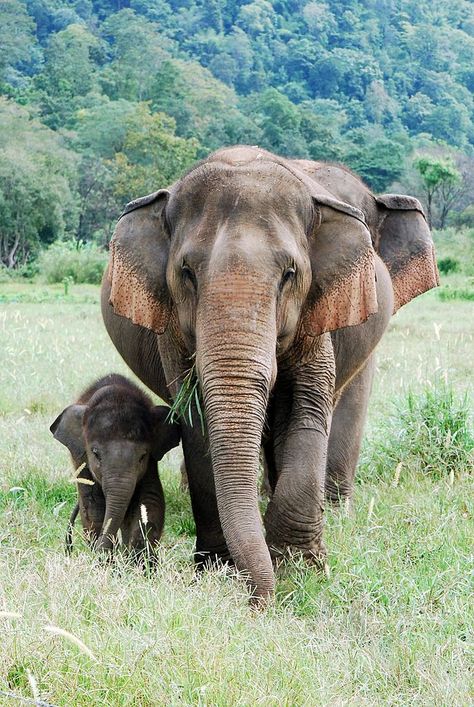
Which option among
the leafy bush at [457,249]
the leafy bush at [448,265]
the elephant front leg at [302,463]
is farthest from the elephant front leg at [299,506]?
the leafy bush at [448,265]

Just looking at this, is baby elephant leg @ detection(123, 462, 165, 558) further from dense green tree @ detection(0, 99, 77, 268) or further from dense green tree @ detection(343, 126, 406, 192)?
dense green tree @ detection(343, 126, 406, 192)

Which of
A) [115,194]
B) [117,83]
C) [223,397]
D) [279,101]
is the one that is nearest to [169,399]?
[223,397]

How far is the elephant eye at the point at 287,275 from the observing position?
468 cm

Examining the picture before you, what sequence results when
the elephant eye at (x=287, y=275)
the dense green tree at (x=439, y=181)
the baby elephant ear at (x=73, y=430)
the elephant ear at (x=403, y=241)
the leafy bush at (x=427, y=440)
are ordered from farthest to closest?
the dense green tree at (x=439, y=181) < the leafy bush at (x=427, y=440) < the elephant ear at (x=403, y=241) < the baby elephant ear at (x=73, y=430) < the elephant eye at (x=287, y=275)

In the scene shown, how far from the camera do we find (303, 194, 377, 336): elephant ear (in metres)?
5.16

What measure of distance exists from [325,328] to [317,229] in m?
0.45

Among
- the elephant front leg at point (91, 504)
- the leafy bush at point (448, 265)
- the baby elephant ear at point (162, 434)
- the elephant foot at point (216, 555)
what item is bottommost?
the leafy bush at point (448, 265)

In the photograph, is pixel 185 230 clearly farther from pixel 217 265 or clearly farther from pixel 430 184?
pixel 430 184

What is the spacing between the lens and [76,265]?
35.1m

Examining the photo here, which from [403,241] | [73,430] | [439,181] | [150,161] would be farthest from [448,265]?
[73,430]

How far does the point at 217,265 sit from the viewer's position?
178 inches

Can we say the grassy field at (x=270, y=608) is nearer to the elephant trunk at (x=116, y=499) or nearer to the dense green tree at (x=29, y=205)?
the elephant trunk at (x=116, y=499)

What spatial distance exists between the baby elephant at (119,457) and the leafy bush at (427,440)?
2.09 meters

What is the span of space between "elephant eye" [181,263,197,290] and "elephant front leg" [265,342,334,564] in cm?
90
